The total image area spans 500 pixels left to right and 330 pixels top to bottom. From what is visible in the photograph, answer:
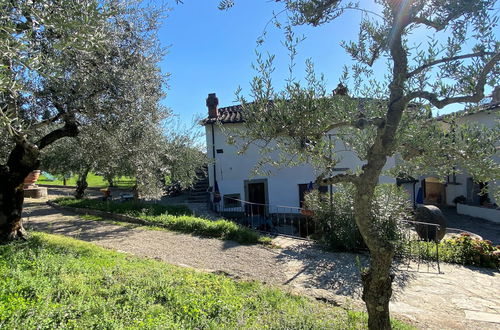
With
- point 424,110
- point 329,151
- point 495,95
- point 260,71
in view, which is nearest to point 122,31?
point 260,71

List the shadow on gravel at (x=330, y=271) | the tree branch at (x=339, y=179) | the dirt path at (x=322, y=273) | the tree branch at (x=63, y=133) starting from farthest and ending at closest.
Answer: the tree branch at (x=63, y=133) < the shadow on gravel at (x=330, y=271) < the dirt path at (x=322, y=273) < the tree branch at (x=339, y=179)

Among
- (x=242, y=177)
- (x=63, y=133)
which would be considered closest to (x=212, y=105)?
(x=242, y=177)

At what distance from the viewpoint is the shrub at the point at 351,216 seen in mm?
8641

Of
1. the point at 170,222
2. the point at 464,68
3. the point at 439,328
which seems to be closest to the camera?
the point at 464,68

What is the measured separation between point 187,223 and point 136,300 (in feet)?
22.1

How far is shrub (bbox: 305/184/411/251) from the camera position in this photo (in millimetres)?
8641

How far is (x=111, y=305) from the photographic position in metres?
3.87

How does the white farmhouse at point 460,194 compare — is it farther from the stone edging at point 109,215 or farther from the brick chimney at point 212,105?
the stone edging at point 109,215

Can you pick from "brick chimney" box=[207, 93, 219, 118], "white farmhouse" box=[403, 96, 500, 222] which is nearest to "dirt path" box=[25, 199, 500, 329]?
"white farmhouse" box=[403, 96, 500, 222]

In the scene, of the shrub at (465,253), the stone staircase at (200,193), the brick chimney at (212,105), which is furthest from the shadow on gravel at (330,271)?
the brick chimney at (212,105)

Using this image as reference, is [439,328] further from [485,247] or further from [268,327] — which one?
[485,247]

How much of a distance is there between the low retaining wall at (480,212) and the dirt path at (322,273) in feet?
34.2

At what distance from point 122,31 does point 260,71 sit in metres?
5.23

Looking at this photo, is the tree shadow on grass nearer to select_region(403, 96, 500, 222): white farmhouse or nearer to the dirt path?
the dirt path
